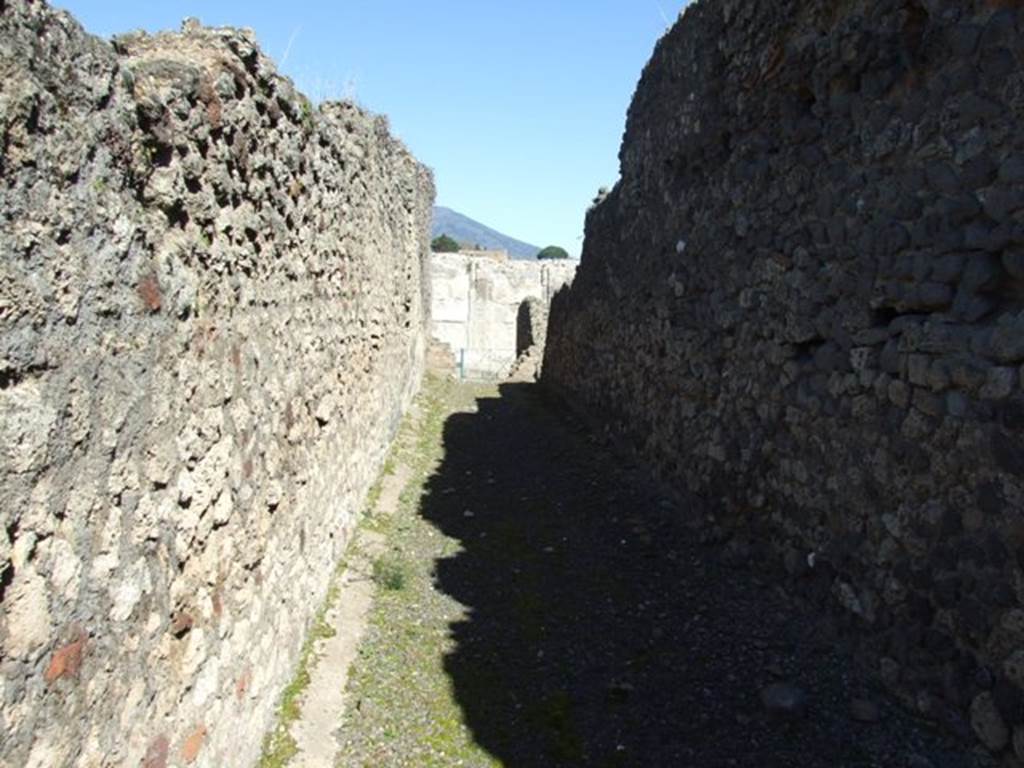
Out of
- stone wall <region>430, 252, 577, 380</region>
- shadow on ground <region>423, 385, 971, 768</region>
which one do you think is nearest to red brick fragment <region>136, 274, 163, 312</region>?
shadow on ground <region>423, 385, 971, 768</region>

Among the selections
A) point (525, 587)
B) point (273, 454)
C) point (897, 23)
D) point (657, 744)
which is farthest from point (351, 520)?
point (897, 23)

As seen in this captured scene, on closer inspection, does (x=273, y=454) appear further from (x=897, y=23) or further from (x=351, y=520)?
(x=897, y=23)

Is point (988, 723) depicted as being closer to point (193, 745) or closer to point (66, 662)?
point (193, 745)

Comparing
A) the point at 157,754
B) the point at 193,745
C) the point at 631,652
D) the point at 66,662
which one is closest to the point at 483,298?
the point at 631,652

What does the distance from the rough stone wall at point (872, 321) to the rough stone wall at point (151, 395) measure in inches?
105

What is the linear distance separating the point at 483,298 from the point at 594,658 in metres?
27.4

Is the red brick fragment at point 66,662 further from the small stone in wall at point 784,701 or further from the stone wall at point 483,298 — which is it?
the stone wall at point 483,298

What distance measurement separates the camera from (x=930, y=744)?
336cm

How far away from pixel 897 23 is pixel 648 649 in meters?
3.22

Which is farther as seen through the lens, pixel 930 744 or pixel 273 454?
pixel 273 454

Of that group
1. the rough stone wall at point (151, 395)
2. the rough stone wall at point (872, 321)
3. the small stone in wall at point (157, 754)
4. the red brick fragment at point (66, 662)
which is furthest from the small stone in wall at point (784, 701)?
the red brick fragment at point (66, 662)

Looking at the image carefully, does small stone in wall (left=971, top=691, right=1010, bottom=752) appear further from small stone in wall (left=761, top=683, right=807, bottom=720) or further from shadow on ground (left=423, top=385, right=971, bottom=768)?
small stone in wall (left=761, top=683, right=807, bottom=720)

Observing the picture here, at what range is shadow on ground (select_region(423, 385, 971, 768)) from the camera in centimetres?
356

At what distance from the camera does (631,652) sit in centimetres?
439
